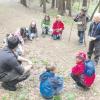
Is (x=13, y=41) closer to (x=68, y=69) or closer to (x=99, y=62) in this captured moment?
(x=68, y=69)

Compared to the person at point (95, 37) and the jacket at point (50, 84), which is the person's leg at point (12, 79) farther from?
the person at point (95, 37)

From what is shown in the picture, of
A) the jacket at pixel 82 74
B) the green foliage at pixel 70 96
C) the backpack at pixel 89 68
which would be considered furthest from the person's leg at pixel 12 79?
the backpack at pixel 89 68

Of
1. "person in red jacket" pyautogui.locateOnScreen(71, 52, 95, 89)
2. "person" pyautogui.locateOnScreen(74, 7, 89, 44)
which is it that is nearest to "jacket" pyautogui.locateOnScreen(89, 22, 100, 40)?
"person in red jacket" pyautogui.locateOnScreen(71, 52, 95, 89)

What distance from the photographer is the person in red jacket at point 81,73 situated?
8297 millimetres

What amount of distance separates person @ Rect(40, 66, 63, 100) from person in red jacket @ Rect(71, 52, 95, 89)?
32.0 inches

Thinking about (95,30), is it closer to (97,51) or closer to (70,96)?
(97,51)

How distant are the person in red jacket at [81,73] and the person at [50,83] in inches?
32.0

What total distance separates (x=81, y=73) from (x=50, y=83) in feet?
3.77

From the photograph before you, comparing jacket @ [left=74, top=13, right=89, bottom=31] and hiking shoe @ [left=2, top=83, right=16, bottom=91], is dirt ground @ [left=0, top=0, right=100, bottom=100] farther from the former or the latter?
jacket @ [left=74, top=13, right=89, bottom=31]

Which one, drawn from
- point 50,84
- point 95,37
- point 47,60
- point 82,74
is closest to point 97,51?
point 95,37

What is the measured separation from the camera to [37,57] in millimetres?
11445

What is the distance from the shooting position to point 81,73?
8398mm

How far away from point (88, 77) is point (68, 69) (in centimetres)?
209

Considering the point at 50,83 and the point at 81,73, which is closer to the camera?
the point at 50,83
